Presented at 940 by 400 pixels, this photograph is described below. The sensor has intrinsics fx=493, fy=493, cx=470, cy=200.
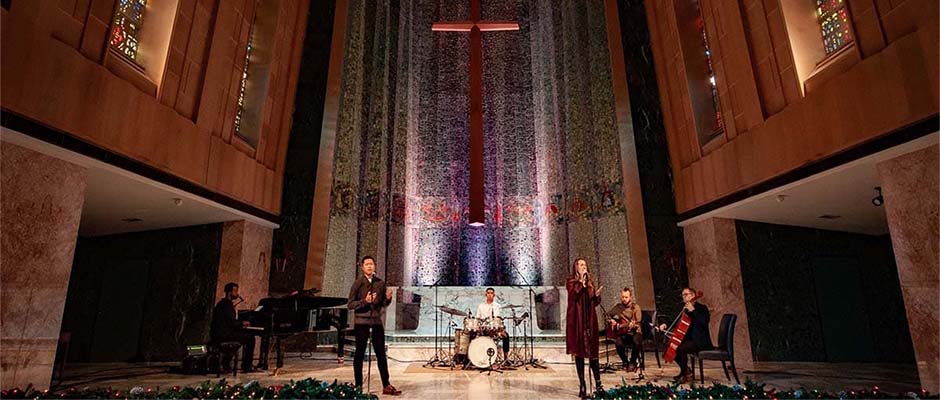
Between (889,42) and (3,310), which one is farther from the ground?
(889,42)

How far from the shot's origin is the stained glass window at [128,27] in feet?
19.6

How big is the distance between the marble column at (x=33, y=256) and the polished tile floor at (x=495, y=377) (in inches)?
54.5

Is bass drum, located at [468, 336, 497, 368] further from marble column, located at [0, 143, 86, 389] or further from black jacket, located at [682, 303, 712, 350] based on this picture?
marble column, located at [0, 143, 86, 389]

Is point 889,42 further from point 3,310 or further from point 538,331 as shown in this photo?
point 3,310

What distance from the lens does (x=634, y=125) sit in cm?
986

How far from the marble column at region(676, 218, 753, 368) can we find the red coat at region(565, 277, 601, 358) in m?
4.77

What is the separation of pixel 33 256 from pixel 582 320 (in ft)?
17.6

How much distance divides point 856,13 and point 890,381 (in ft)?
15.6

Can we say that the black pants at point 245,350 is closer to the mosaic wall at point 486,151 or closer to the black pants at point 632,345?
the mosaic wall at point 486,151

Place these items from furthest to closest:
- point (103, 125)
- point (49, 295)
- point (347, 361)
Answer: point (347, 361)
point (103, 125)
point (49, 295)

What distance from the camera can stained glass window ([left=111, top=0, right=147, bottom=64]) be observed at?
236 inches

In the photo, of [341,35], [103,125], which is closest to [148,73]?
[103,125]

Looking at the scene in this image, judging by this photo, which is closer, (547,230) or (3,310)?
(3,310)

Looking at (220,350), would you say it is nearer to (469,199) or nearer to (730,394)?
(469,199)
